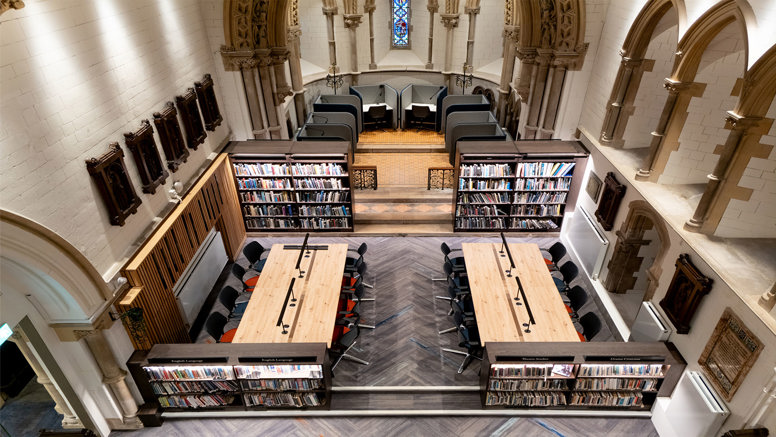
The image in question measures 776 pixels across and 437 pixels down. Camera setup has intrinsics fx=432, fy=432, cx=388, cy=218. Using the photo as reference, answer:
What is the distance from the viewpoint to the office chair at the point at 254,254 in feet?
30.3

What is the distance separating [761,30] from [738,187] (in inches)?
74.1

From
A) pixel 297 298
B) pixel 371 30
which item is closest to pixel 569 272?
pixel 297 298

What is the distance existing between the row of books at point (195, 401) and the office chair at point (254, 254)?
3051 millimetres

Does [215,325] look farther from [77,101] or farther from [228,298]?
[77,101]

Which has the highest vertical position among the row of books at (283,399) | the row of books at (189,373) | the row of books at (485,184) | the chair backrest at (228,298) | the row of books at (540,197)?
the row of books at (485,184)

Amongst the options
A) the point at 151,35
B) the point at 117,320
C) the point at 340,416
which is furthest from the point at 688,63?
the point at 117,320

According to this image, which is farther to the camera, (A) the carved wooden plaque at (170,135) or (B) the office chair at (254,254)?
(B) the office chair at (254,254)

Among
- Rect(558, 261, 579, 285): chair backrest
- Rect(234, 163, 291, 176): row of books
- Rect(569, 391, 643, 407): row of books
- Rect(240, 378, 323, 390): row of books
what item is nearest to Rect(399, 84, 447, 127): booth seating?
Rect(234, 163, 291, 176): row of books

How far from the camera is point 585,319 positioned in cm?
718

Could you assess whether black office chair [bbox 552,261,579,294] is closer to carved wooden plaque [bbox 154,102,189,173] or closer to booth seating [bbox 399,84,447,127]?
carved wooden plaque [bbox 154,102,189,173]

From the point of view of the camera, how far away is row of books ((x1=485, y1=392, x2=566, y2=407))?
660 centimetres

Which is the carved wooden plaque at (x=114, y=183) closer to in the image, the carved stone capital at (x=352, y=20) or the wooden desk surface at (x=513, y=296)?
the wooden desk surface at (x=513, y=296)

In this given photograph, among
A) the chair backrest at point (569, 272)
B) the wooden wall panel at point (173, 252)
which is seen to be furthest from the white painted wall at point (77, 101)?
the chair backrest at point (569, 272)

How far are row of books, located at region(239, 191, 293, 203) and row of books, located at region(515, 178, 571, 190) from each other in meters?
5.39
